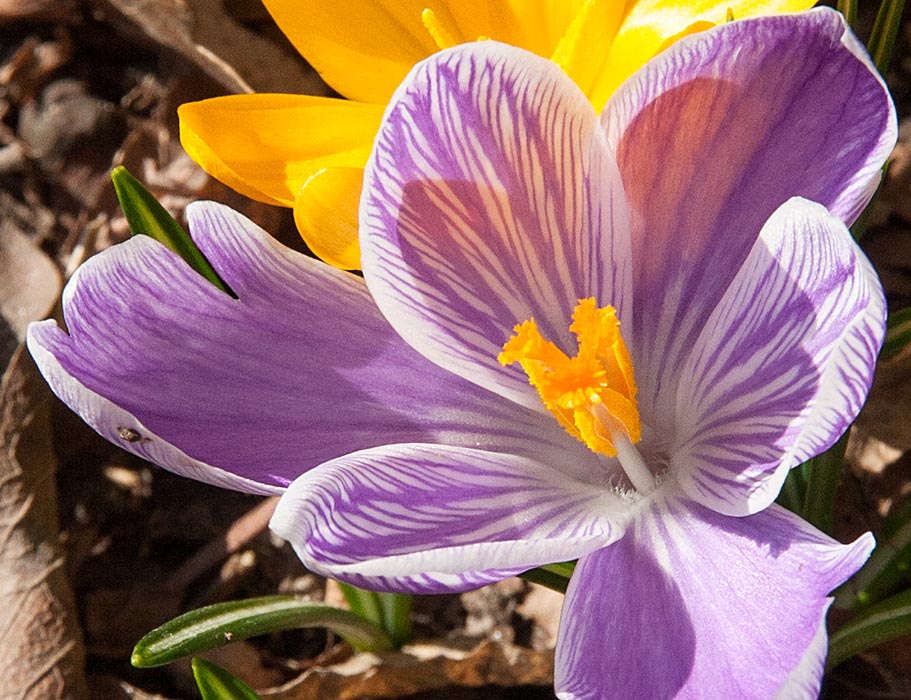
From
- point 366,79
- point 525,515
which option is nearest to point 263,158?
point 366,79

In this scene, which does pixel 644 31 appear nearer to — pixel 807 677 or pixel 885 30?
pixel 885 30

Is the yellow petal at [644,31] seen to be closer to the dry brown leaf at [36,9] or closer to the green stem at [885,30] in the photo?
the green stem at [885,30]

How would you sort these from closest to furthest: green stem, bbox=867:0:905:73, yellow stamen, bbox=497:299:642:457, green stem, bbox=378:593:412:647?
yellow stamen, bbox=497:299:642:457
green stem, bbox=867:0:905:73
green stem, bbox=378:593:412:647

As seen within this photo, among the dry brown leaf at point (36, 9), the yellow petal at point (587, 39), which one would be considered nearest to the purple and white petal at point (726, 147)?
the yellow petal at point (587, 39)

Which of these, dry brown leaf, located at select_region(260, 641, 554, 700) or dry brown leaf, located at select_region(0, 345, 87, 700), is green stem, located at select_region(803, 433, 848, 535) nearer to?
dry brown leaf, located at select_region(260, 641, 554, 700)

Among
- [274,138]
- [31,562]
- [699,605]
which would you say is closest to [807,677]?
[699,605]

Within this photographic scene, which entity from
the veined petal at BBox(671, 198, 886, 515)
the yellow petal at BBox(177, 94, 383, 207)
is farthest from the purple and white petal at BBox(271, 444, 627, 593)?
the yellow petal at BBox(177, 94, 383, 207)

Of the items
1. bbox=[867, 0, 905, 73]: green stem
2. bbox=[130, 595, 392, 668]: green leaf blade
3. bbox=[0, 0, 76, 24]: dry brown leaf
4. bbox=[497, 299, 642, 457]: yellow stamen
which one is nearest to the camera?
bbox=[497, 299, 642, 457]: yellow stamen
